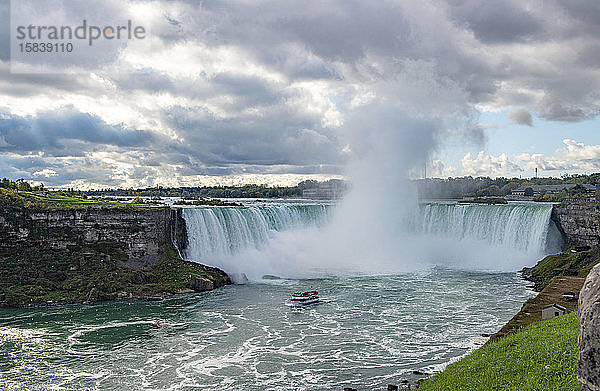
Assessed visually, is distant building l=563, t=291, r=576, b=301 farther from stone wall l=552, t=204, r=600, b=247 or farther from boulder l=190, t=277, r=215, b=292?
stone wall l=552, t=204, r=600, b=247

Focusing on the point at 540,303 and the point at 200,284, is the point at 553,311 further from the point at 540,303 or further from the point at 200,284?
the point at 200,284

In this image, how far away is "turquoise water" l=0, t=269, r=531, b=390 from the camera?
1802 cm

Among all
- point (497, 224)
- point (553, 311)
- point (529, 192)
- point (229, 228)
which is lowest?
point (553, 311)

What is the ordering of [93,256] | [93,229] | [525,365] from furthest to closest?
[93,229] → [93,256] → [525,365]

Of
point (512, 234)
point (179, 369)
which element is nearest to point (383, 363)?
point (179, 369)

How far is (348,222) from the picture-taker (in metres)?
56.1

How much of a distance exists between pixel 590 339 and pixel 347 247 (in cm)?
4740

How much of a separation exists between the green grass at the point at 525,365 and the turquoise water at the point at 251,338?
15.1ft

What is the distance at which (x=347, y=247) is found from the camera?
2064 inches

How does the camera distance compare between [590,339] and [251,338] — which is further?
[251,338]

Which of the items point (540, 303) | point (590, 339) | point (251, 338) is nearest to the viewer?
point (590, 339)

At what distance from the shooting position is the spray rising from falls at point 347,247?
42.9m

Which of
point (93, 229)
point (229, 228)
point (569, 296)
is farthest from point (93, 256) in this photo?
point (569, 296)

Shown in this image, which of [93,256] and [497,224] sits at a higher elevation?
[497,224]
